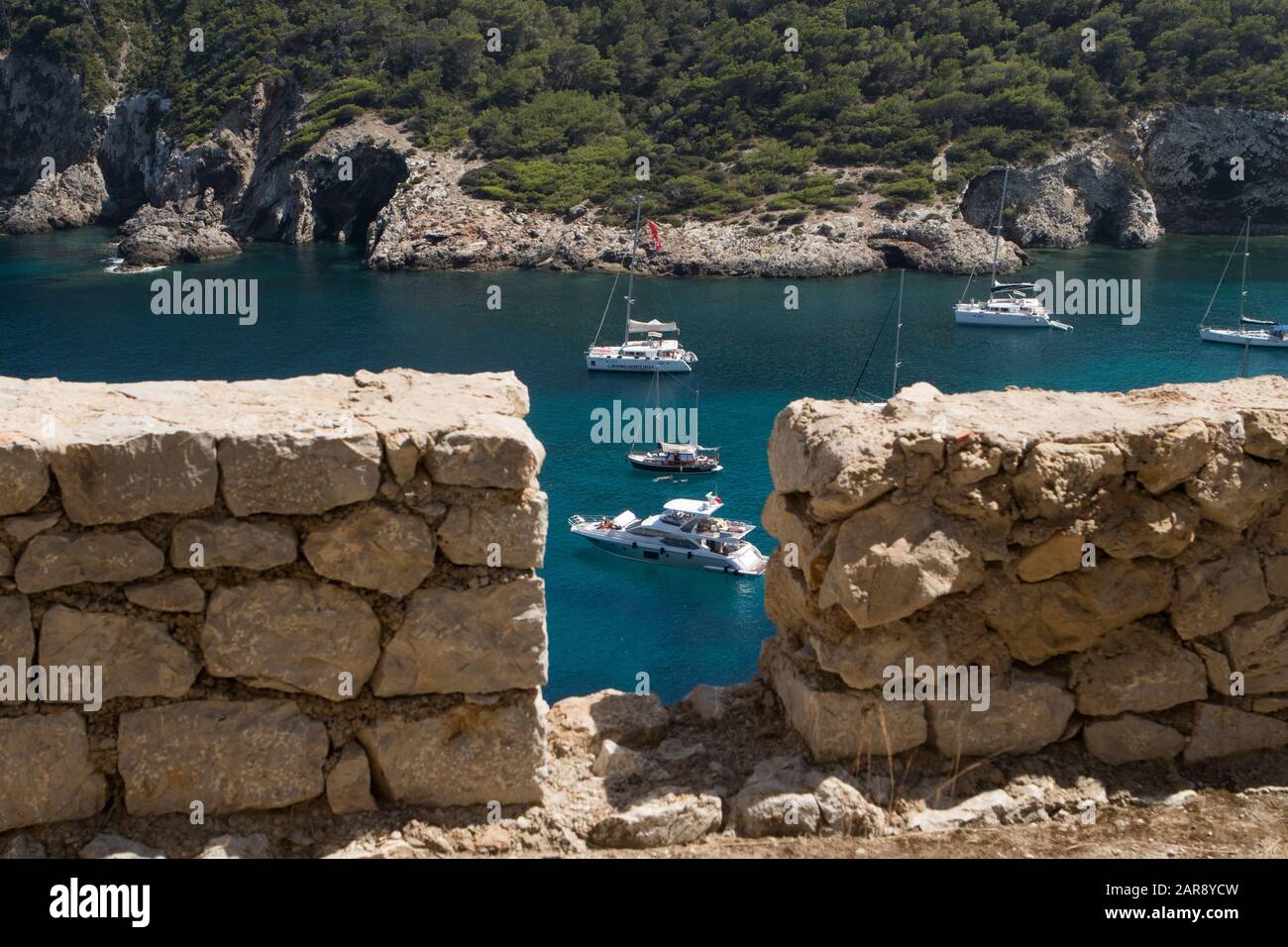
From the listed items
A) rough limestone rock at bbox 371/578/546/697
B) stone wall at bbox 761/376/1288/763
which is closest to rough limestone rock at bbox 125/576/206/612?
rough limestone rock at bbox 371/578/546/697

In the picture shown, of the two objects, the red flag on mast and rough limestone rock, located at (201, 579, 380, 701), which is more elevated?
the red flag on mast

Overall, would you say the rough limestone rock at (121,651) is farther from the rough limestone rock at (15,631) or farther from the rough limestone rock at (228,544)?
the rough limestone rock at (228,544)

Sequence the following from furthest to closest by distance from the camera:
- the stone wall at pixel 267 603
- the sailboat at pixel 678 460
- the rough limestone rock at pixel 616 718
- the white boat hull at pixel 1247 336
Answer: the white boat hull at pixel 1247 336 → the sailboat at pixel 678 460 → the rough limestone rock at pixel 616 718 → the stone wall at pixel 267 603

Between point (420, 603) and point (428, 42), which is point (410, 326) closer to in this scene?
point (428, 42)

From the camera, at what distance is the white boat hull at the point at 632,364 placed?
2048 inches

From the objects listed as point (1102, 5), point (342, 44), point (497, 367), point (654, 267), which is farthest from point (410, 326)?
point (1102, 5)

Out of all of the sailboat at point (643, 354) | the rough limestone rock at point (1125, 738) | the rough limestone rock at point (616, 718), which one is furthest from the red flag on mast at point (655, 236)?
the rough limestone rock at point (1125, 738)

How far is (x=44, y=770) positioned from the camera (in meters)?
7.02

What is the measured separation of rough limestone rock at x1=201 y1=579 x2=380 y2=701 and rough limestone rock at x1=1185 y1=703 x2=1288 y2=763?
5197 millimetres

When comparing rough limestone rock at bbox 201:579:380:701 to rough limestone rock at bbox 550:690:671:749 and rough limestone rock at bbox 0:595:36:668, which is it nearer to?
rough limestone rock at bbox 0:595:36:668

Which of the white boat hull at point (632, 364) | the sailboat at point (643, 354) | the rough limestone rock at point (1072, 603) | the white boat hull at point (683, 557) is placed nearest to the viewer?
the rough limestone rock at point (1072, 603)

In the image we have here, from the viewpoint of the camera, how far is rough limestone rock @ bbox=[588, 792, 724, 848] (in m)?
7.42

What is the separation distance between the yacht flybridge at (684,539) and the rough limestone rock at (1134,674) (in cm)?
2479

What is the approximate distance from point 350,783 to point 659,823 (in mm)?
1779
